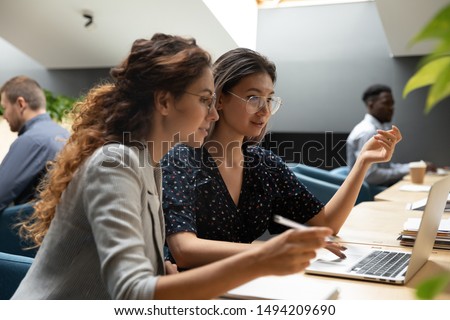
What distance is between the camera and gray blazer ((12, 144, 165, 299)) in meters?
1.01

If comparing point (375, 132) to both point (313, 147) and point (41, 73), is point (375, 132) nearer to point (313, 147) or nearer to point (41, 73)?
point (313, 147)

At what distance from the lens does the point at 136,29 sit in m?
5.71

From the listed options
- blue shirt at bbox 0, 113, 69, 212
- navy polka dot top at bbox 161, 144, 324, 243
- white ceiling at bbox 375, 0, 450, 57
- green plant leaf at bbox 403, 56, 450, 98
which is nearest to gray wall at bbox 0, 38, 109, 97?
white ceiling at bbox 375, 0, 450, 57

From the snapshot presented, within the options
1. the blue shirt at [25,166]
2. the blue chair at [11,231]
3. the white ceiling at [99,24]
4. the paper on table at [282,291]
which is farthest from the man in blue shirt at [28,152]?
the paper on table at [282,291]

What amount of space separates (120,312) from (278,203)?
113 centimetres

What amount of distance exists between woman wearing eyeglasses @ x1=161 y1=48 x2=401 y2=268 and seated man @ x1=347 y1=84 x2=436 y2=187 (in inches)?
98.6

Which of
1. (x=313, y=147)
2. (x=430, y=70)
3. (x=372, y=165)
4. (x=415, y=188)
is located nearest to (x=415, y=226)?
(x=430, y=70)

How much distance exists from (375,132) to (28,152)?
2618 mm

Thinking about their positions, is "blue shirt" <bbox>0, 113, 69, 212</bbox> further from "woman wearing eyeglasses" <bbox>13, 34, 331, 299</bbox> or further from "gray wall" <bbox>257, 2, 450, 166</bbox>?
"gray wall" <bbox>257, 2, 450, 166</bbox>

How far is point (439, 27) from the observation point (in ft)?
1.55

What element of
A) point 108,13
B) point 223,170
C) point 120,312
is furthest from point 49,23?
point 120,312

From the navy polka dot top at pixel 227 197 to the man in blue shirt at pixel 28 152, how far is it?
4.57 feet

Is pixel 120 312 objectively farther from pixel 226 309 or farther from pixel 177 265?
pixel 177 265

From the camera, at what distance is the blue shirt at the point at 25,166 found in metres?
3.09
